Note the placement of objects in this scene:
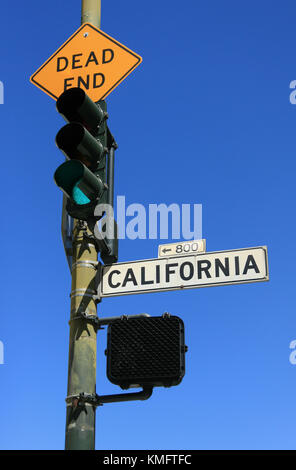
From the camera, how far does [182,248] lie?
15.8 feet

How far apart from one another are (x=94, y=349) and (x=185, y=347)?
2.11 feet

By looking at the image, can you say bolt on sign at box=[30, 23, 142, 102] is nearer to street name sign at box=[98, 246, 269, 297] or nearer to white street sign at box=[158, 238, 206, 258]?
white street sign at box=[158, 238, 206, 258]

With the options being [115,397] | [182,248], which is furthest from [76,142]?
[115,397]

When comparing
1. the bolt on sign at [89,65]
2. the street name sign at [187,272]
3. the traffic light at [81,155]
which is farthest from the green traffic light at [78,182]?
the bolt on sign at [89,65]

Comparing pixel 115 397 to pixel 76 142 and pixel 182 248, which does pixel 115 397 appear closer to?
pixel 182 248

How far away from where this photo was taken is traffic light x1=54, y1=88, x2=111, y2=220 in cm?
418

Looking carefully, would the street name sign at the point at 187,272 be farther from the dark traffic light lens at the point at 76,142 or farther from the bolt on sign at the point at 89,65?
the bolt on sign at the point at 89,65

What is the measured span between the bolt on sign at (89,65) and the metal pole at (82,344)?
1.32m

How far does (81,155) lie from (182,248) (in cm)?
108

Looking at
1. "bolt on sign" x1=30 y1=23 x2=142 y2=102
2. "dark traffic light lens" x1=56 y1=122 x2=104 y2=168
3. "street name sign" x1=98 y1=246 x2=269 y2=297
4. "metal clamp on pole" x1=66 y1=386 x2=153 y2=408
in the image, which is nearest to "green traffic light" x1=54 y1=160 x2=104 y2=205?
"dark traffic light lens" x1=56 y1=122 x2=104 y2=168
